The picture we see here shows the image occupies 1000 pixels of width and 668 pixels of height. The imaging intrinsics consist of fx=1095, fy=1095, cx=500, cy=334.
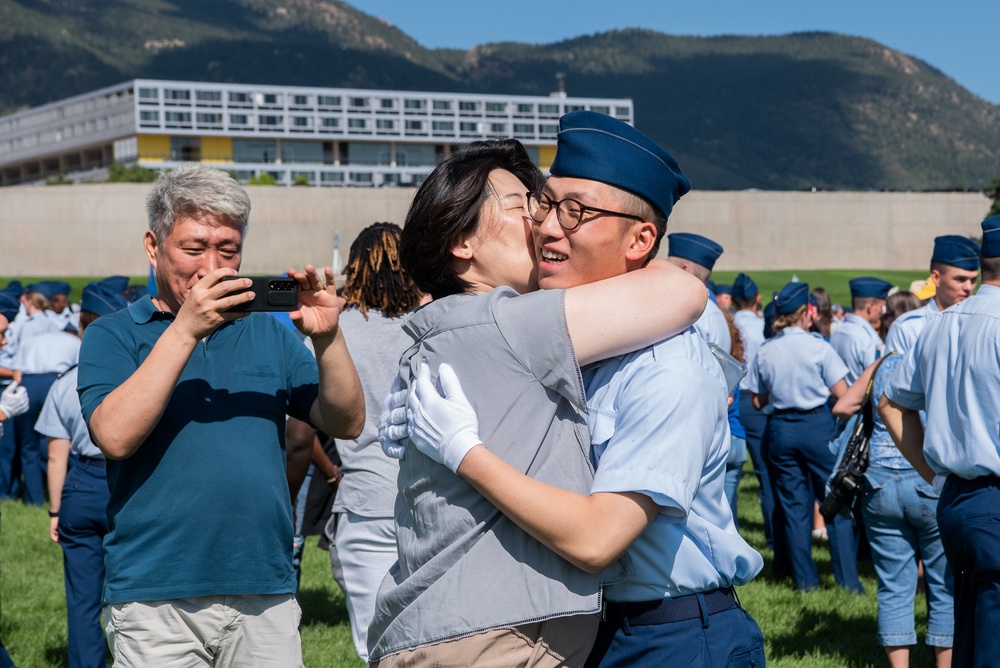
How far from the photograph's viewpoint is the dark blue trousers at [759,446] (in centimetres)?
1037

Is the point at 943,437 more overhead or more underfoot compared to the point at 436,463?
more underfoot

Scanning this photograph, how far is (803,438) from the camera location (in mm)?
8766

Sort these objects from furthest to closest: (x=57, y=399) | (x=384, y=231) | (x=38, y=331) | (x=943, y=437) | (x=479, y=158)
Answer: (x=38, y=331) → (x=57, y=399) → (x=384, y=231) → (x=943, y=437) → (x=479, y=158)

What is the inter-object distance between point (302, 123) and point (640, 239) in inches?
4022

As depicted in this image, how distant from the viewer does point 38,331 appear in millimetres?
14023

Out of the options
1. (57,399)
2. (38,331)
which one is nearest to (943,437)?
(57,399)

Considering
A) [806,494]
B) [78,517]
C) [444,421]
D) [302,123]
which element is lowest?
[806,494]

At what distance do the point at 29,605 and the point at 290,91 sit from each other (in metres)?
97.8

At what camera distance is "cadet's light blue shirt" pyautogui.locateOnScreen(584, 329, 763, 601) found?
2070mm

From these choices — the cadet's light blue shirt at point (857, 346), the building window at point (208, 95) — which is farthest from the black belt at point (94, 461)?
the building window at point (208, 95)

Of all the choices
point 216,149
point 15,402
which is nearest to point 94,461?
point 15,402

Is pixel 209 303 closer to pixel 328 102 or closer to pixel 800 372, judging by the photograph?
pixel 800 372

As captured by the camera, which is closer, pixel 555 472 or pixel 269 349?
pixel 555 472

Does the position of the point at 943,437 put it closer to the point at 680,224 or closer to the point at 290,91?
the point at 680,224
